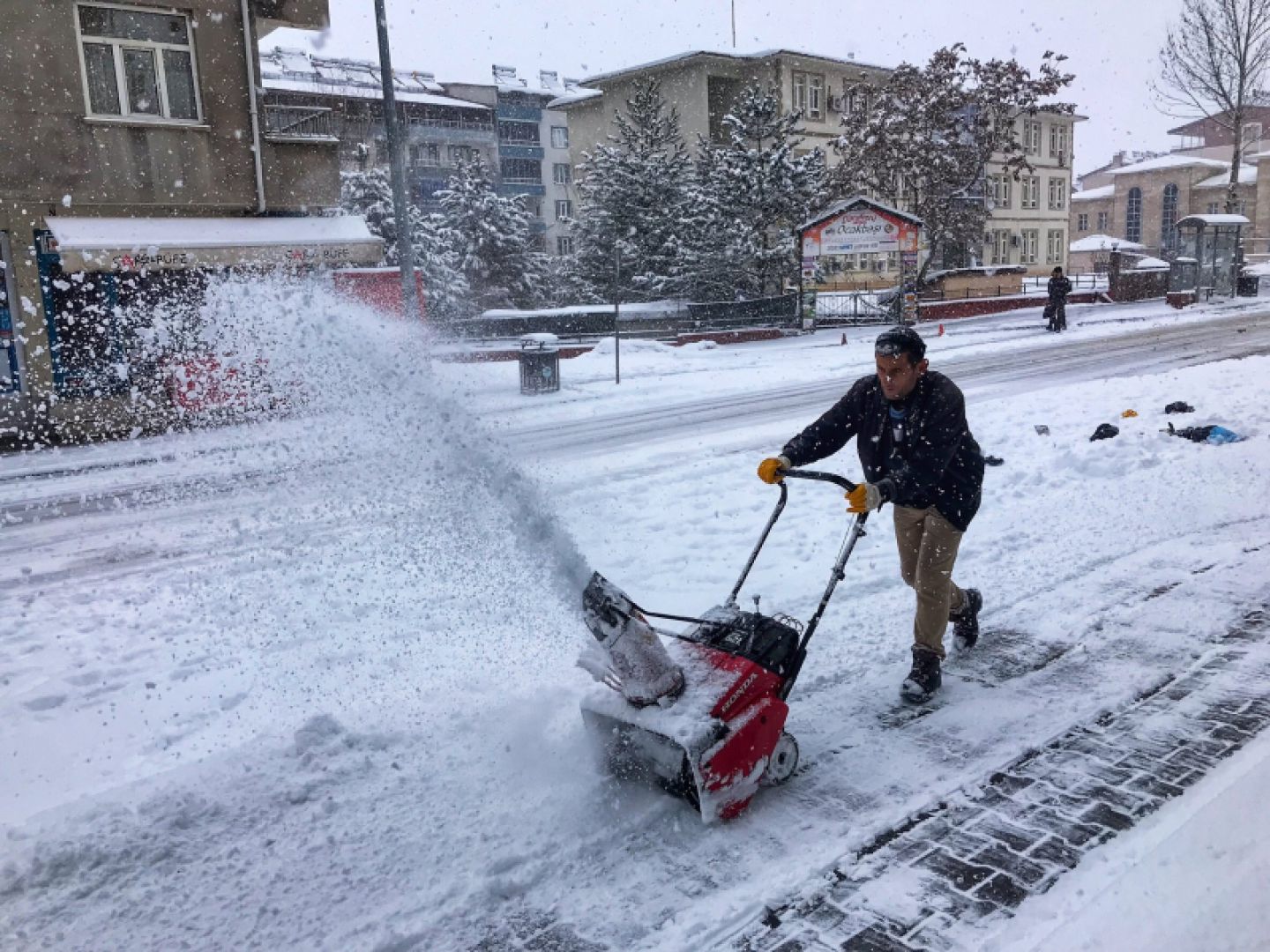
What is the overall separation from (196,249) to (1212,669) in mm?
15101

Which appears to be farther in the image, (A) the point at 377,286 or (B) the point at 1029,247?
(B) the point at 1029,247

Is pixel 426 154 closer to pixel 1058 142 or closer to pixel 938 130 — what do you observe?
pixel 938 130

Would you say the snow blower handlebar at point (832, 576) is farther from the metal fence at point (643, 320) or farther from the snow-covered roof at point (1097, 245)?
the snow-covered roof at point (1097, 245)

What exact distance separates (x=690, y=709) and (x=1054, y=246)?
214 feet

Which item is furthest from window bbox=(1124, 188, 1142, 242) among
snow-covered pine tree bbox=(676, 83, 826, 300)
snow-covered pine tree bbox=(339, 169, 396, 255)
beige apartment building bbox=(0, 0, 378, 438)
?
beige apartment building bbox=(0, 0, 378, 438)

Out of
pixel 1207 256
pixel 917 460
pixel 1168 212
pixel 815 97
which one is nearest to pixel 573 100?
pixel 815 97

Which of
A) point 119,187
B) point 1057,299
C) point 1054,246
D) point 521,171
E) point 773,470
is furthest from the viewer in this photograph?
point 1054,246

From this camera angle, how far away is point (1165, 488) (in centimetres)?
758

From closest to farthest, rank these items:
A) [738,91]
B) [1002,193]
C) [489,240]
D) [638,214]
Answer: [638,214]
[489,240]
[738,91]
[1002,193]

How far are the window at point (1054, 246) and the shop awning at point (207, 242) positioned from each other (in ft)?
176

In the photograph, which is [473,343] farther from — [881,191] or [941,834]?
[941,834]

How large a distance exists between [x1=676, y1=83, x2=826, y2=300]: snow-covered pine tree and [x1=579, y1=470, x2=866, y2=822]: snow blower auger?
1124 inches

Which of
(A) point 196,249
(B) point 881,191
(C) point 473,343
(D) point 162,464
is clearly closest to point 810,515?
(D) point 162,464

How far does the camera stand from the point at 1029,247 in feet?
A: 193
